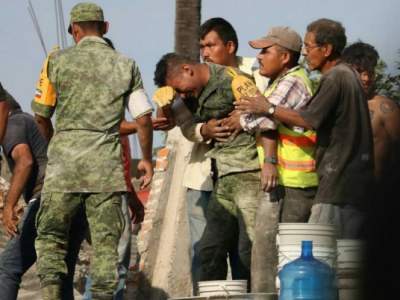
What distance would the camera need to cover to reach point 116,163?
247 inches

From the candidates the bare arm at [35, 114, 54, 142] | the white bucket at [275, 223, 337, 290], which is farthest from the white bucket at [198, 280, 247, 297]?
the bare arm at [35, 114, 54, 142]

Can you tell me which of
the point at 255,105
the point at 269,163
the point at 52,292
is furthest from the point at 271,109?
the point at 52,292

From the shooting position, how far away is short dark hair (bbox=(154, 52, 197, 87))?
675 centimetres

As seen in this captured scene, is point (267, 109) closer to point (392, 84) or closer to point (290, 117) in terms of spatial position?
point (290, 117)

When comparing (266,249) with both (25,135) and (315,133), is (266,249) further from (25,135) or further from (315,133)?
(25,135)

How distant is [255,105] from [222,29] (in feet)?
4.42

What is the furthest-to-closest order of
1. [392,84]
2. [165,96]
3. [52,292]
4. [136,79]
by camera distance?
[165,96]
[136,79]
[52,292]
[392,84]

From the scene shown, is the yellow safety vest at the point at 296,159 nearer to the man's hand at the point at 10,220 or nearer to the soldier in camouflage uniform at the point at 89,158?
the soldier in camouflage uniform at the point at 89,158

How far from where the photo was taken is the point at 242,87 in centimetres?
643

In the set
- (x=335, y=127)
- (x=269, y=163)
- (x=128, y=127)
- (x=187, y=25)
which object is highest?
(x=187, y=25)

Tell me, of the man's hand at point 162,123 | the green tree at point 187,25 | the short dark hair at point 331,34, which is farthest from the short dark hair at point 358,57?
the green tree at point 187,25

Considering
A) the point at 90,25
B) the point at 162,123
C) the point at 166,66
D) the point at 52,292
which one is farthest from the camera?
the point at 162,123

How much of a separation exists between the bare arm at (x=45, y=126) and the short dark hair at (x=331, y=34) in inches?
73.1

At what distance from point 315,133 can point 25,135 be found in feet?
8.28
